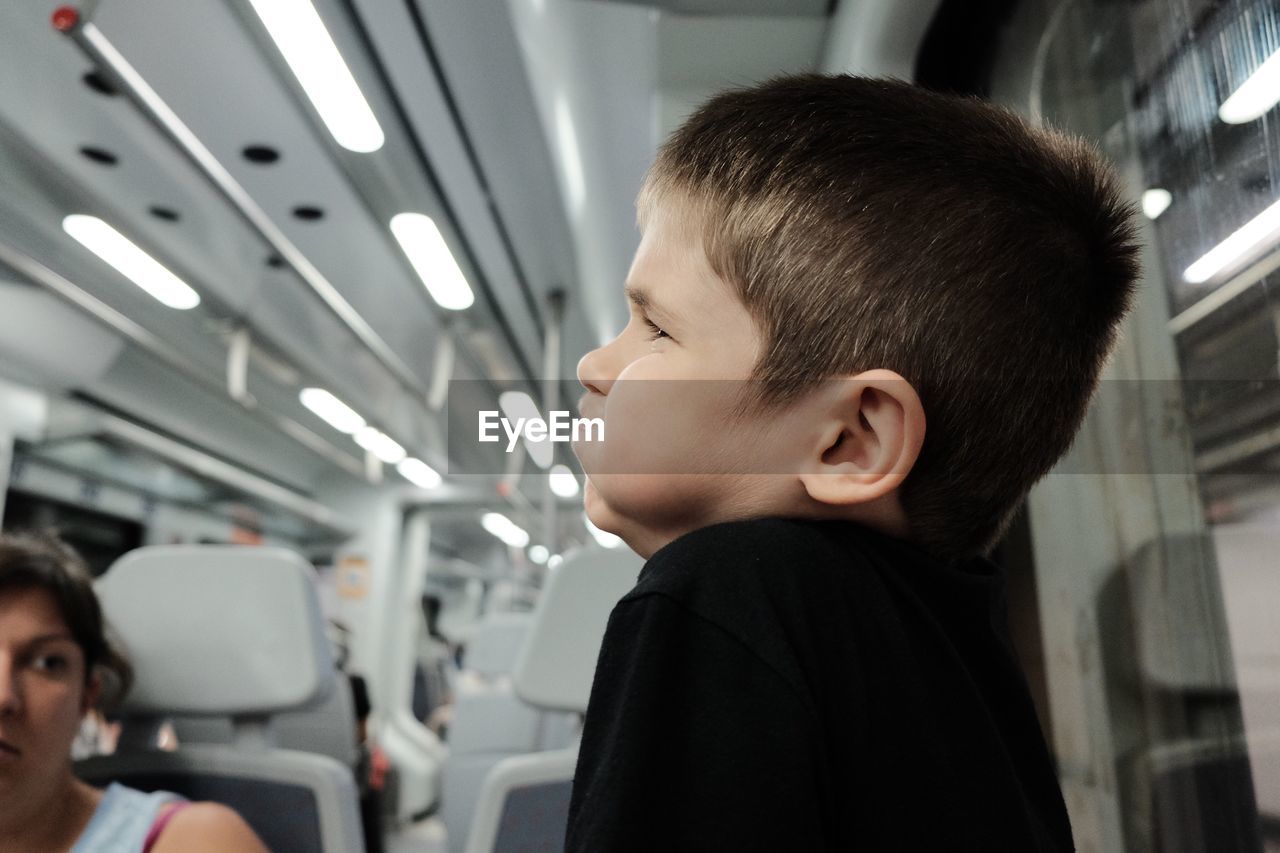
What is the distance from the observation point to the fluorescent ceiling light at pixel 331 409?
18.0 feet

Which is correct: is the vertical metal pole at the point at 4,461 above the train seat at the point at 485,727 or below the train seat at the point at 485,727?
above

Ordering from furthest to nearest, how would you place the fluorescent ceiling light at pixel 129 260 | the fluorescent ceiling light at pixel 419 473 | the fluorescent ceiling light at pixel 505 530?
the fluorescent ceiling light at pixel 505 530
the fluorescent ceiling light at pixel 419 473
the fluorescent ceiling light at pixel 129 260

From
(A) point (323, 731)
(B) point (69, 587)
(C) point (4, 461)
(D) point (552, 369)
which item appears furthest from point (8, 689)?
(C) point (4, 461)

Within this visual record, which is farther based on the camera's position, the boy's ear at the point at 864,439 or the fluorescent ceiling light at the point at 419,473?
the fluorescent ceiling light at the point at 419,473

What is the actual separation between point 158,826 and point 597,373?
109 centimetres

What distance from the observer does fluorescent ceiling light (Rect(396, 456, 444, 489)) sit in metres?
6.91

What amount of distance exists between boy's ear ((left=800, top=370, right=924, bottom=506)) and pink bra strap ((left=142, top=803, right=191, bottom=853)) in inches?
44.9

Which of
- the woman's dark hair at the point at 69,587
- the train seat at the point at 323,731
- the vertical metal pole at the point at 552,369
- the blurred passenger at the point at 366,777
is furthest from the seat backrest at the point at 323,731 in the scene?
the woman's dark hair at the point at 69,587

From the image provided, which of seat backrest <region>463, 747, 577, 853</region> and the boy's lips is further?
seat backrest <region>463, 747, 577, 853</region>

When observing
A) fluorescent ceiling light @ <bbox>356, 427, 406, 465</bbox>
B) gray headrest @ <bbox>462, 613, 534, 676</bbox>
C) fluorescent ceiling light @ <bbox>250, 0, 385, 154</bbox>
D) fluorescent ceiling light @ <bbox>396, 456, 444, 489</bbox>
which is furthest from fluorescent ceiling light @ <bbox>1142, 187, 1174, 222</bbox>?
fluorescent ceiling light @ <bbox>396, 456, 444, 489</bbox>

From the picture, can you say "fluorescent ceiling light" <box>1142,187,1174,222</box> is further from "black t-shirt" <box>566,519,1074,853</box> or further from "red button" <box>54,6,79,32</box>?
"red button" <box>54,6,79,32</box>

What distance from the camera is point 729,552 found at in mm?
373

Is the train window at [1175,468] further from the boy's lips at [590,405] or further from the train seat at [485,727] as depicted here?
the train seat at [485,727]

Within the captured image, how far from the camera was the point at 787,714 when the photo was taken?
339 millimetres
